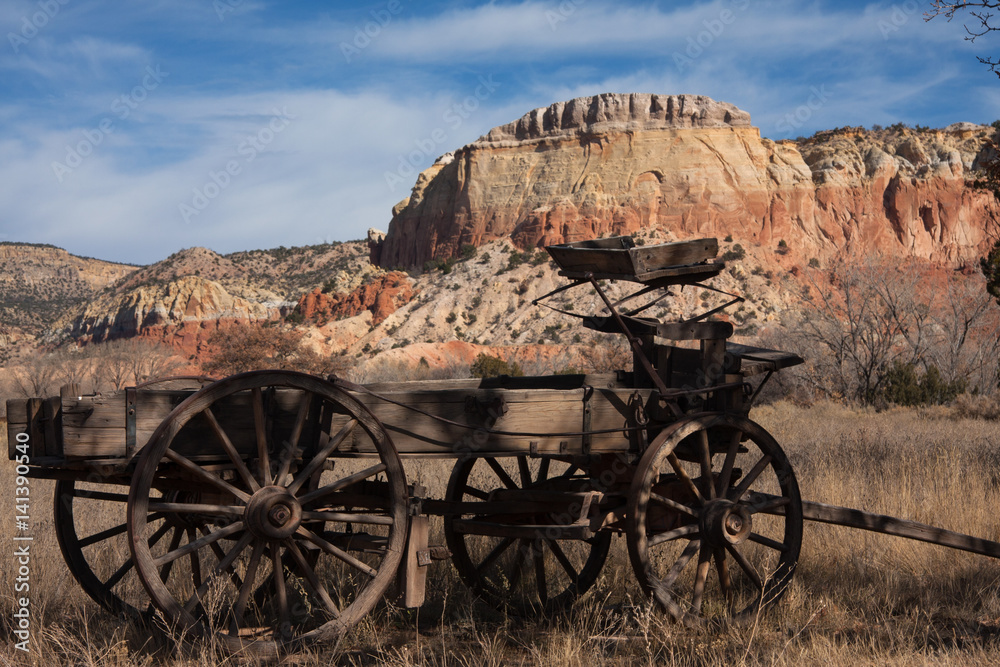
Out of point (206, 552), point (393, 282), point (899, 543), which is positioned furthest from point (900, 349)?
point (393, 282)

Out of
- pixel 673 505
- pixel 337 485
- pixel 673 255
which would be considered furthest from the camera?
pixel 673 255

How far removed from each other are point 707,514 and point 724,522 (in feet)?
0.30

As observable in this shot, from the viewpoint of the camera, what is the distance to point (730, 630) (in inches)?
143

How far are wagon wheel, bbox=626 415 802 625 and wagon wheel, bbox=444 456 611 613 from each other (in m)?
0.54

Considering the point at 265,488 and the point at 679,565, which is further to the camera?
the point at 679,565

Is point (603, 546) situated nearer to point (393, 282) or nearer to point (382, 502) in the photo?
point (382, 502)

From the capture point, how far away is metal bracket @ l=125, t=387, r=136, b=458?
3.15 m

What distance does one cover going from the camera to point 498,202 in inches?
2304

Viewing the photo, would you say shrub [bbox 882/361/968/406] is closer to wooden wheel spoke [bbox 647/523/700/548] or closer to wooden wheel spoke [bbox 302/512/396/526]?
wooden wheel spoke [bbox 647/523/700/548]

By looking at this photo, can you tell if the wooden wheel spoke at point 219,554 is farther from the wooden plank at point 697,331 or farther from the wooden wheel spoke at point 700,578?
the wooden plank at point 697,331

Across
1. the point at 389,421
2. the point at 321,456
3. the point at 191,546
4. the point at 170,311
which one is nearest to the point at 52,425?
the point at 191,546

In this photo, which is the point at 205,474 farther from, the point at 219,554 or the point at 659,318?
the point at 659,318

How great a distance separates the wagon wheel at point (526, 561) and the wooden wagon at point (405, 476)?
19 millimetres

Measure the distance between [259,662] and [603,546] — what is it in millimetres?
2270
